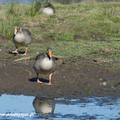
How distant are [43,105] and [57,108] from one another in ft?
1.10

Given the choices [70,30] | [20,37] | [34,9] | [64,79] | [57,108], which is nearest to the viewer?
[57,108]

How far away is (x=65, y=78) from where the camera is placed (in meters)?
8.92

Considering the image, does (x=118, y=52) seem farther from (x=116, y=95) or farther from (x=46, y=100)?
(x=46, y=100)

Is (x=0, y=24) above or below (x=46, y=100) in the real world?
above

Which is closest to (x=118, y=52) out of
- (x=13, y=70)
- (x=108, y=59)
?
(x=108, y=59)

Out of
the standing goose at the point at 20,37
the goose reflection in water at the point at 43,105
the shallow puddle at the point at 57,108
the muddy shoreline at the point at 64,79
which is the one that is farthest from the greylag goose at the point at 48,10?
the goose reflection in water at the point at 43,105

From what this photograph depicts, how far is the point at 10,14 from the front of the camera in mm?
16875

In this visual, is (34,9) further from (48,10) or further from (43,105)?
(43,105)

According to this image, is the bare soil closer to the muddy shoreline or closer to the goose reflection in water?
the muddy shoreline

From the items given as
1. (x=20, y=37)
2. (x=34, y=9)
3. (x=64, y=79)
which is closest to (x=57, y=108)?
(x=64, y=79)

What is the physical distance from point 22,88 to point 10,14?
9.24 metres

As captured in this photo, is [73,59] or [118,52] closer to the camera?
[73,59]

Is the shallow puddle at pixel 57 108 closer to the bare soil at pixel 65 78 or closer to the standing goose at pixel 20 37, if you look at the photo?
the bare soil at pixel 65 78

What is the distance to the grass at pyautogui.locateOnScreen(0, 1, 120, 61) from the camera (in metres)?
12.4
